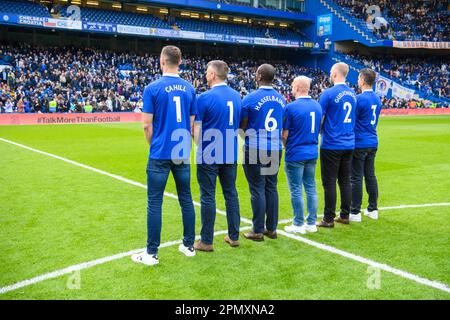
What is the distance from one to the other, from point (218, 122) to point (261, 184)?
107 cm

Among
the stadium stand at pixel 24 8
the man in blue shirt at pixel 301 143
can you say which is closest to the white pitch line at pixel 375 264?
the man in blue shirt at pixel 301 143

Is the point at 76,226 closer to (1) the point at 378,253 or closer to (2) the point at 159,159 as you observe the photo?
(2) the point at 159,159

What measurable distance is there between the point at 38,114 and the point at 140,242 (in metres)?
23.4

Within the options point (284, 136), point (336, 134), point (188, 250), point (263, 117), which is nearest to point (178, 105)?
point (263, 117)

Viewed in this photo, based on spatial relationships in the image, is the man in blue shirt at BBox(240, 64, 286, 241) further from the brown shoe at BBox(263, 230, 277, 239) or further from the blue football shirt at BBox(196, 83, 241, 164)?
the blue football shirt at BBox(196, 83, 241, 164)

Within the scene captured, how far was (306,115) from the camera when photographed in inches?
238

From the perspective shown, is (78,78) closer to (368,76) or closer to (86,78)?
(86,78)

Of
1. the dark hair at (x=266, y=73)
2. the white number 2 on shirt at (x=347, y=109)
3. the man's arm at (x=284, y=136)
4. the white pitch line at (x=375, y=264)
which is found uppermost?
the dark hair at (x=266, y=73)

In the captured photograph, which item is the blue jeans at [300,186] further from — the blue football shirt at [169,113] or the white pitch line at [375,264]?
the blue football shirt at [169,113]

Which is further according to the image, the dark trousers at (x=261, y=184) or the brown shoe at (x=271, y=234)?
the brown shoe at (x=271, y=234)

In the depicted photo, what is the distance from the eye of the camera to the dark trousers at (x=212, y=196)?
17.8 ft

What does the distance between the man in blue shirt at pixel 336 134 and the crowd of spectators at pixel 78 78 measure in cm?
2572

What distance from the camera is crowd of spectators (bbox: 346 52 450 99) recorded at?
52.8 meters

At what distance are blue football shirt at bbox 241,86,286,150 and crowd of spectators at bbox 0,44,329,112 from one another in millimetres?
25682
